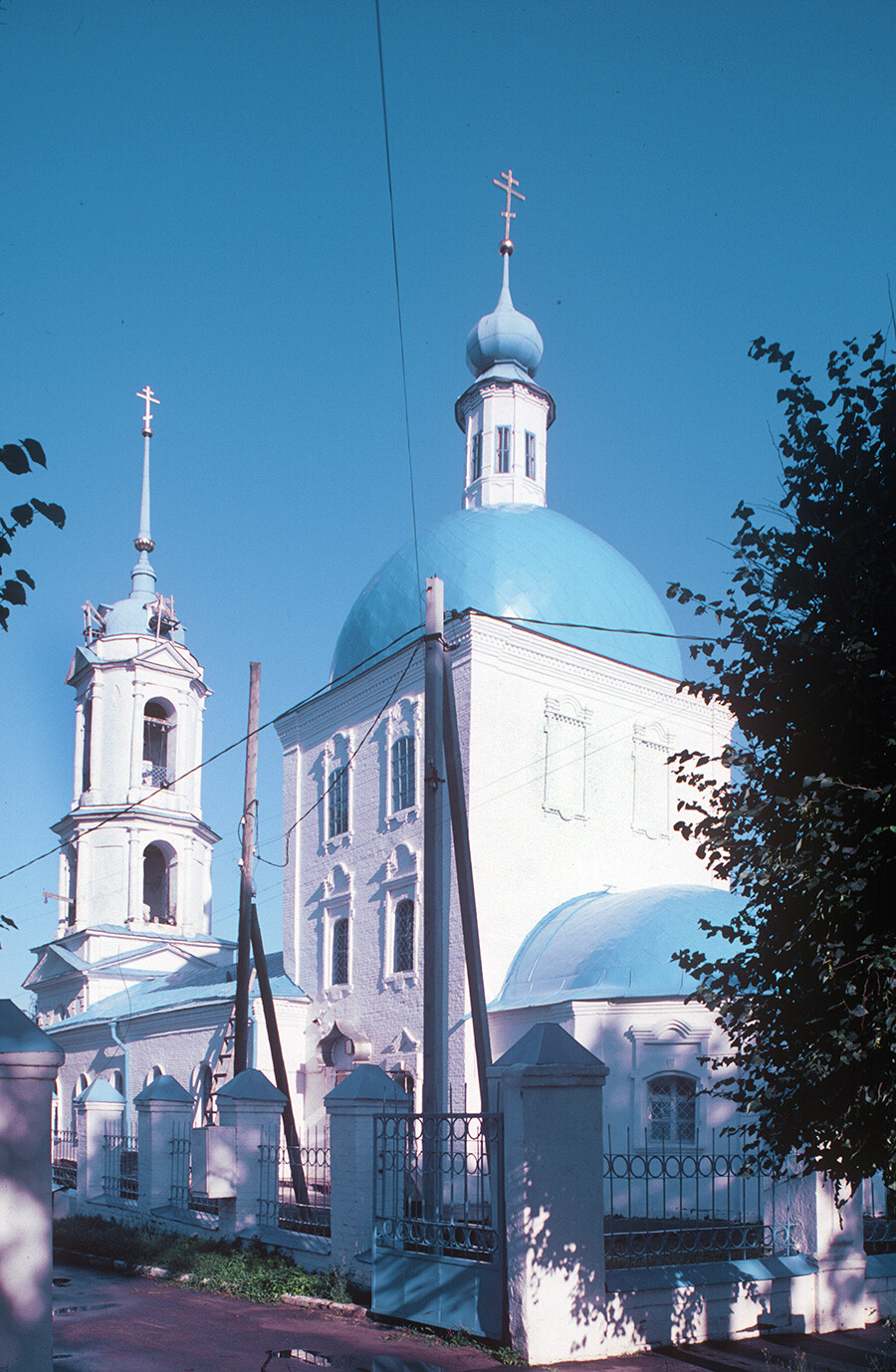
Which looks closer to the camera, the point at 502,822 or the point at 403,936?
the point at 502,822

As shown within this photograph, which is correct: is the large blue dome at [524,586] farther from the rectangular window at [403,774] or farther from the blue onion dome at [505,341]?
the blue onion dome at [505,341]

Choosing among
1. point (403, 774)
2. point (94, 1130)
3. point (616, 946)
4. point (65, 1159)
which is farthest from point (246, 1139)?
point (65, 1159)

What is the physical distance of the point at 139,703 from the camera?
2958cm

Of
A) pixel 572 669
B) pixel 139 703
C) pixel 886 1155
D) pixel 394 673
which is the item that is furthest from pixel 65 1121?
pixel 886 1155

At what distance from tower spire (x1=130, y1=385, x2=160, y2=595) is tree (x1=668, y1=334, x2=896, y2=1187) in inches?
1088

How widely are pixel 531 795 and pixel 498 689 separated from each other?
179 cm

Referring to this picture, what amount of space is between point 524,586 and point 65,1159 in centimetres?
1220

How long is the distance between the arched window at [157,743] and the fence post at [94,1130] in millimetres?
15829

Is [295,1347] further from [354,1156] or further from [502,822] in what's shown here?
[502,822]

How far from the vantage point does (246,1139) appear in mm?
10938

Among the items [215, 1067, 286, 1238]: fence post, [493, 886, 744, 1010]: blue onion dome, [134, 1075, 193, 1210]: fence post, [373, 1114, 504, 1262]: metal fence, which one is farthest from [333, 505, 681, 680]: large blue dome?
[373, 1114, 504, 1262]: metal fence

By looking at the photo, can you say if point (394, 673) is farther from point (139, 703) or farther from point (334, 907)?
point (139, 703)

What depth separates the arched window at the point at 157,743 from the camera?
3011 centimetres

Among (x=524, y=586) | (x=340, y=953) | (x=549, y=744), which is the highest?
(x=524, y=586)
